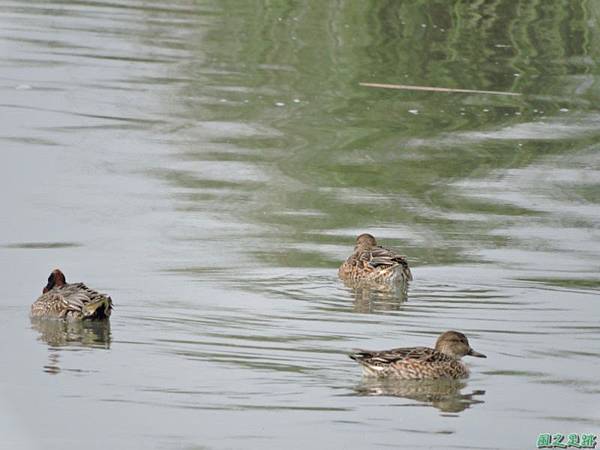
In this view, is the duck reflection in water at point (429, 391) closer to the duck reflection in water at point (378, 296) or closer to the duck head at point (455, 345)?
the duck head at point (455, 345)

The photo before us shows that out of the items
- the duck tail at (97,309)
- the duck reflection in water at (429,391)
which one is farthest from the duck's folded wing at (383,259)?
the duck reflection in water at (429,391)

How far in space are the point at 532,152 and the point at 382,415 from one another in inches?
382

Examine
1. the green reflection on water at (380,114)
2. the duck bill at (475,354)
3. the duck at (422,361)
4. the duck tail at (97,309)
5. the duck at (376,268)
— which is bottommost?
the duck at (422,361)

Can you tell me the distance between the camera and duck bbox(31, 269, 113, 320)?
39.0 ft

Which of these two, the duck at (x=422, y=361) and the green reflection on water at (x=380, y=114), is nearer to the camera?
the duck at (x=422, y=361)

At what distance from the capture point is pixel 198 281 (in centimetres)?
1310

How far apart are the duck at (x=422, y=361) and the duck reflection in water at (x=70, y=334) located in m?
1.89

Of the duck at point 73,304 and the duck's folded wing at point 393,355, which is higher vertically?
the duck at point 73,304

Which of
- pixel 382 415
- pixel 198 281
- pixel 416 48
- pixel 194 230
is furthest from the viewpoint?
pixel 416 48

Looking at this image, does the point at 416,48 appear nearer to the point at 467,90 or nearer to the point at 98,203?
the point at 467,90

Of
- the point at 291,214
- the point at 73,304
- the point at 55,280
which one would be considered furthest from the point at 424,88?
the point at 73,304

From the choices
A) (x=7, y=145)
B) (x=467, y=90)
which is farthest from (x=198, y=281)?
(x=467, y=90)

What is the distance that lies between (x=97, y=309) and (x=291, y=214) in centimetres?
415

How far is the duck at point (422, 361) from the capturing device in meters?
10.6
